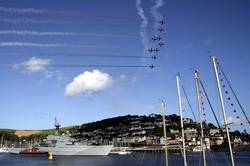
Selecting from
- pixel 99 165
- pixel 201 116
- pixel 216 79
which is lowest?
pixel 99 165

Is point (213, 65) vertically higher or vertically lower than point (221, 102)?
higher

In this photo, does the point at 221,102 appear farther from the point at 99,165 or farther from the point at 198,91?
the point at 99,165

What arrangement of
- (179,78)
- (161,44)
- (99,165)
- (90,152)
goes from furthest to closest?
(90,152), (99,165), (179,78), (161,44)

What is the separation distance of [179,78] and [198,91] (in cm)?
569

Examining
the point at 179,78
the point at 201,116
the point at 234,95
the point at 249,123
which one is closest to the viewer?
the point at 249,123

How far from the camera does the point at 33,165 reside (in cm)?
13450

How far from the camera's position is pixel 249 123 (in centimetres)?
4338

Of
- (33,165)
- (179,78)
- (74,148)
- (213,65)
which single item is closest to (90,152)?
(74,148)

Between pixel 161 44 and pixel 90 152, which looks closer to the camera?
pixel 161 44

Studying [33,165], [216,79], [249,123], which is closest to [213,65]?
[216,79]

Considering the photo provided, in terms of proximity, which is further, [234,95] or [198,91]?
[198,91]

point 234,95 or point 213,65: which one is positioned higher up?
point 213,65

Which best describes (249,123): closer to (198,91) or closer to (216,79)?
(216,79)

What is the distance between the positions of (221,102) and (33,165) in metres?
105
